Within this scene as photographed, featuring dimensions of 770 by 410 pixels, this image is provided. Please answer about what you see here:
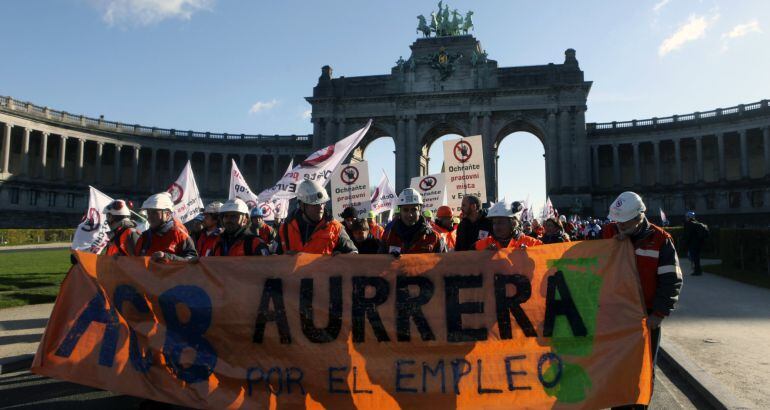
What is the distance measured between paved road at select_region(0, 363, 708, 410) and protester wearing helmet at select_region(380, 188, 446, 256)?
11.1ft

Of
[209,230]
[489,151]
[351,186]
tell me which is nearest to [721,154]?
[489,151]

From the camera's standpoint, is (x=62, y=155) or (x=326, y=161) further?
(x=62, y=155)

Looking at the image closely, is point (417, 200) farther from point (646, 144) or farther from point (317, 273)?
point (646, 144)

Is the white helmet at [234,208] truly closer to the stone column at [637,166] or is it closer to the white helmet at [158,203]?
the white helmet at [158,203]

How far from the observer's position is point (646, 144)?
6253cm

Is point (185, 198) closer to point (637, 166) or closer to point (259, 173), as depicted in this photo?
point (259, 173)

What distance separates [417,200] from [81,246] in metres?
8.46

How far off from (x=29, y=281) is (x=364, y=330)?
50.3ft

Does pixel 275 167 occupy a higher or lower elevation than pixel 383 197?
higher

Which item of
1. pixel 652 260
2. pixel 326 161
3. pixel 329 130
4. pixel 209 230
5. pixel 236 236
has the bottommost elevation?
pixel 652 260

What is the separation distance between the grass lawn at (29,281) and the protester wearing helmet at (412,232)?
10601 millimetres

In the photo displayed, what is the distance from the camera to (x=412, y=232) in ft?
23.8

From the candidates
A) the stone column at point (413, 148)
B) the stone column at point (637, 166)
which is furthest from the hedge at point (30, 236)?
the stone column at point (637, 166)

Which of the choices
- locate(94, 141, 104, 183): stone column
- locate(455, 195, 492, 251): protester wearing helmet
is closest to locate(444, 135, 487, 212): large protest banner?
locate(455, 195, 492, 251): protester wearing helmet
